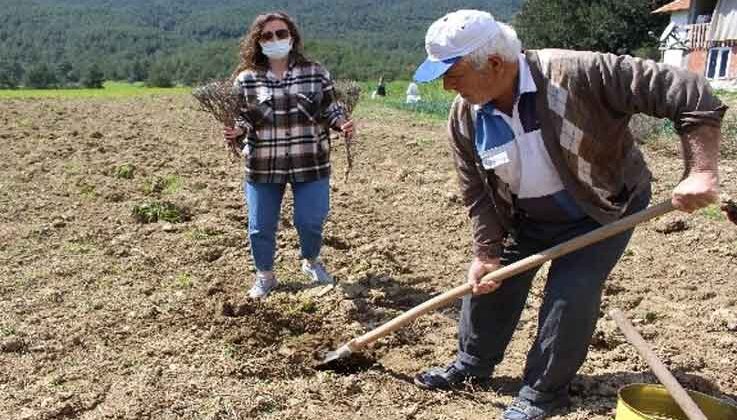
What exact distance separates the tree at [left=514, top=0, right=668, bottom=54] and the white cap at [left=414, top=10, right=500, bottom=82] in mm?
33185

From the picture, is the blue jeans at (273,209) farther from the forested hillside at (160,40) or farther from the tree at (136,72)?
the tree at (136,72)

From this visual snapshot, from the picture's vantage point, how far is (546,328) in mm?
2934

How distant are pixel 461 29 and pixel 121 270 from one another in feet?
10.5

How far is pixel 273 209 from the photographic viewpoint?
4383 mm

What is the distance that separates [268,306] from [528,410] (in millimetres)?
1685

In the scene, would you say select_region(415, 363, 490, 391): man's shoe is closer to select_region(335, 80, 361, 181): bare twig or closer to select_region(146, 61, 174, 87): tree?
select_region(335, 80, 361, 181): bare twig

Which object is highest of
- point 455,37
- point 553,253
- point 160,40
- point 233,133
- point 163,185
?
point 455,37

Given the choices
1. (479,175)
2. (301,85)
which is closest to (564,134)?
(479,175)

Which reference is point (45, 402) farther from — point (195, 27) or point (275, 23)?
point (195, 27)

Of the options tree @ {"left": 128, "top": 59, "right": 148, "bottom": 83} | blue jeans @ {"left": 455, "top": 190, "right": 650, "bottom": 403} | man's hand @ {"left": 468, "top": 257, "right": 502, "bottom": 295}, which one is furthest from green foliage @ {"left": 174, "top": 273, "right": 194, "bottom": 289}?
tree @ {"left": 128, "top": 59, "right": 148, "bottom": 83}

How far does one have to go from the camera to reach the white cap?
2.56 meters

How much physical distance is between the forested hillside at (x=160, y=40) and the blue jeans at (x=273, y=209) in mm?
48611

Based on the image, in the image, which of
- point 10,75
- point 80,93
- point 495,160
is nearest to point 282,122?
point 495,160

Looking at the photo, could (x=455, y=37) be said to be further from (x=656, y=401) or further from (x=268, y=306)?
(x=268, y=306)
